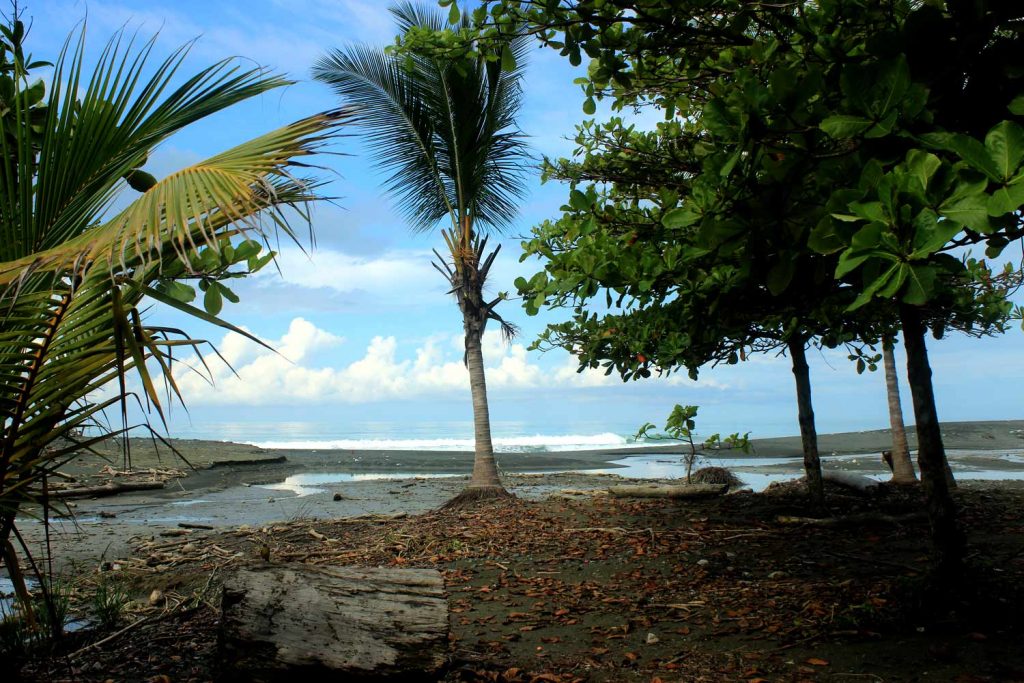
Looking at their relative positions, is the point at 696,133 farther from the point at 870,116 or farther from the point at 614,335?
the point at 870,116

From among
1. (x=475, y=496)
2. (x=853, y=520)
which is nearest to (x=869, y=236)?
(x=853, y=520)

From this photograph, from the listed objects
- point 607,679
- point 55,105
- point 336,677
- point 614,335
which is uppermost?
point 55,105

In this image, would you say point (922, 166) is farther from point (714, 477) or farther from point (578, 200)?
point (714, 477)

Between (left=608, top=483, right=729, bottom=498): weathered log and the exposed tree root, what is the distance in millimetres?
1752

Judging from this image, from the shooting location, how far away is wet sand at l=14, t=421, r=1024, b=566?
10.3 meters

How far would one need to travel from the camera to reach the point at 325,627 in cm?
406

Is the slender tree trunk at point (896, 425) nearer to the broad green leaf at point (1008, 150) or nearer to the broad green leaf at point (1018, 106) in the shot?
the broad green leaf at point (1018, 106)

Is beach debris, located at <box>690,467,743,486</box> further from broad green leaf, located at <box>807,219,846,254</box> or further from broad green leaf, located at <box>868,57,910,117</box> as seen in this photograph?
broad green leaf, located at <box>868,57,910,117</box>

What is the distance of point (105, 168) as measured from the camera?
160 inches

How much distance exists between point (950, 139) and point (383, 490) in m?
12.5

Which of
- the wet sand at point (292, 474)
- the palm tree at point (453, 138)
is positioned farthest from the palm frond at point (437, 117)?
the wet sand at point (292, 474)

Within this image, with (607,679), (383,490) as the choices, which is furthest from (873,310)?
(383,490)

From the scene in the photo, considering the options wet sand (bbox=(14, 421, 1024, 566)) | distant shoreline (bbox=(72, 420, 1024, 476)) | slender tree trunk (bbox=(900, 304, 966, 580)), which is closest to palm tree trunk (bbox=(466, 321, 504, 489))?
wet sand (bbox=(14, 421, 1024, 566))

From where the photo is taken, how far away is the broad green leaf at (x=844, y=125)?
349 cm
